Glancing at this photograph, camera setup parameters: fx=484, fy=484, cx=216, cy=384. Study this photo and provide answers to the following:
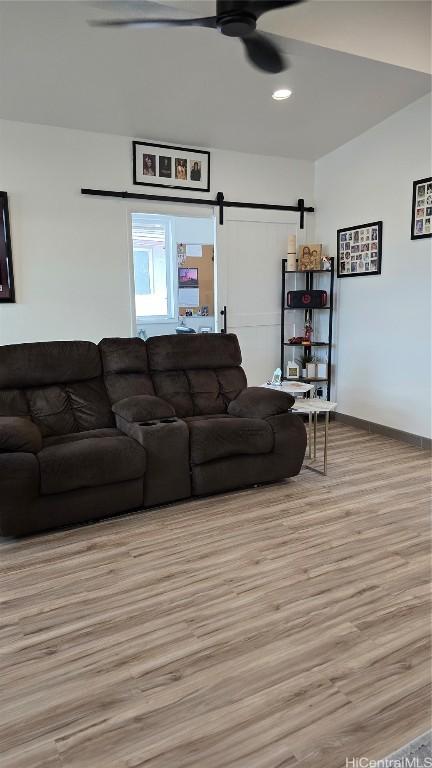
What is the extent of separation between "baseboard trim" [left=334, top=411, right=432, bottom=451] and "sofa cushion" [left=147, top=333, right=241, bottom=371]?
1.69 m

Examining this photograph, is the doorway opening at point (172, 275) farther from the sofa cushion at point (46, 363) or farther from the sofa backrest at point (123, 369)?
the sofa cushion at point (46, 363)

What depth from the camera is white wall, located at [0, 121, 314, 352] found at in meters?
4.10

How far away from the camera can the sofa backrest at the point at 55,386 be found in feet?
10.6

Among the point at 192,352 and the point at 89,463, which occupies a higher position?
the point at 192,352

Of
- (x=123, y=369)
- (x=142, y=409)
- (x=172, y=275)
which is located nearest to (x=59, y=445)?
(x=142, y=409)

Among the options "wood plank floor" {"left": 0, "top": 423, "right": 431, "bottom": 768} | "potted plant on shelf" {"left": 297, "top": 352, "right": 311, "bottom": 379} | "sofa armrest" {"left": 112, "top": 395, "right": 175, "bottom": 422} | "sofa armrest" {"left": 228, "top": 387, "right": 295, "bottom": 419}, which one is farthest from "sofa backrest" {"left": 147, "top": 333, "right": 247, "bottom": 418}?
"potted plant on shelf" {"left": 297, "top": 352, "right": 311, "bottom": 379}

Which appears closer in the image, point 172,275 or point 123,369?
point 123,369

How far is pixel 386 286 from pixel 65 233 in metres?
2.98

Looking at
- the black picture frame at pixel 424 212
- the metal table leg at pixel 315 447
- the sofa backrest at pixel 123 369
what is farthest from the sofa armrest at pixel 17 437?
the black picture frame at pixel 424 212

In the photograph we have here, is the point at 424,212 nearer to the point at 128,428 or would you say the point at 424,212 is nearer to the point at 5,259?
the point at 128,428

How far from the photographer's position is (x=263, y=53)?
278 cm

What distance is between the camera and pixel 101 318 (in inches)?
179

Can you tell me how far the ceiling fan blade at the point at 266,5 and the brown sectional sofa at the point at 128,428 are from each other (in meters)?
2.15

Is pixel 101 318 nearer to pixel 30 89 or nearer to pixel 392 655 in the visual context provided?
pixel 30 89
